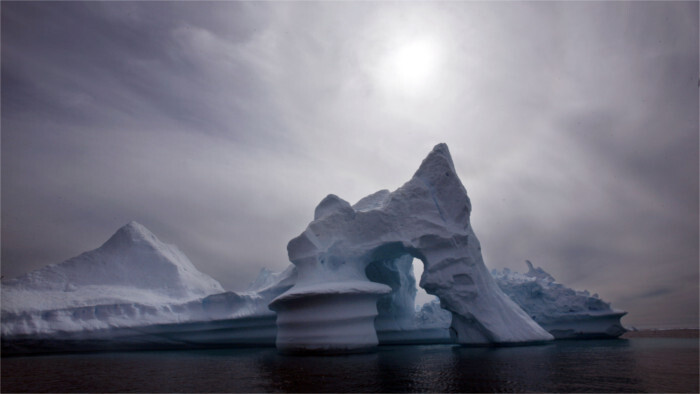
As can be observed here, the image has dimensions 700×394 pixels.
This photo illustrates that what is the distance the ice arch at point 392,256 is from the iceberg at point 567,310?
19.2 ft

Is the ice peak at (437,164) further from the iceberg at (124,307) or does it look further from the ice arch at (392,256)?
the iceberg at (124,307)

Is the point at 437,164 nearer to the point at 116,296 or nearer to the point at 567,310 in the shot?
the point at 567,310

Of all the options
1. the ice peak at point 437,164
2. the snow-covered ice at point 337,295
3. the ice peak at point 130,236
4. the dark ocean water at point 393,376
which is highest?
the ice peak at point 437,164

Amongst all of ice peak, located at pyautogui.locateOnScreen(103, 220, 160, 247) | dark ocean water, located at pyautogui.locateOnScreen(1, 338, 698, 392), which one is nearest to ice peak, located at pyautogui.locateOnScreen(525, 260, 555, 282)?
dark ocean water, located at pyautogui.locateOnScreen(1, 338, 698, 392)

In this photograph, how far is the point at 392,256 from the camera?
1545 centimetres

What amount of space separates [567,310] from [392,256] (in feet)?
30.8

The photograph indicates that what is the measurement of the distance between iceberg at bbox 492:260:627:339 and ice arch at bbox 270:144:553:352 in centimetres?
585

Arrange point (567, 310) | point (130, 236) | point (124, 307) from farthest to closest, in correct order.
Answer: point (567, 310)
point (130, 236)
point (124, 307)

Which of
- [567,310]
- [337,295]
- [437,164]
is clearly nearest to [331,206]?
[437,164]

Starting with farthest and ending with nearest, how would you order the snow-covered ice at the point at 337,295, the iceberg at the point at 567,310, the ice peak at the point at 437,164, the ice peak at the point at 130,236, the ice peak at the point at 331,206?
the iceberg at the point at 567,310
the ice peak at the point at 130,236
the ice peak at the point at 331,206
the ice peak at the point at 437,164
the snow-covered ice at the point at 337,295

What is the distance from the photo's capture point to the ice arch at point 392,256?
38.4 feet

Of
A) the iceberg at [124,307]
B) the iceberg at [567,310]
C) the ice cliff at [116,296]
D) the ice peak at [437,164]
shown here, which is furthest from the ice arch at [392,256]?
the iceberg at [567,310]

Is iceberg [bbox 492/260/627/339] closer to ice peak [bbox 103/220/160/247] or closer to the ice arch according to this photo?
the ice arch

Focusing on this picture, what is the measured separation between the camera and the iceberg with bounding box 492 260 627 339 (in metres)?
18.2
